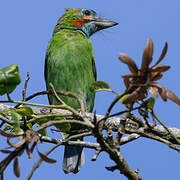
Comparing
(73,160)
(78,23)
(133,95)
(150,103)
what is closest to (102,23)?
(78,23)

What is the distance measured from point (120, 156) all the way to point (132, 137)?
40 cm

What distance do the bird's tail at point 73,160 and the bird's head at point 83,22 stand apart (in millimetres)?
1616

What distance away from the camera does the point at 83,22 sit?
15.9 ft

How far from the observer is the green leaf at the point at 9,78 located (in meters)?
1.58

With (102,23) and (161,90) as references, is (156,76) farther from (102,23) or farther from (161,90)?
(102,23)

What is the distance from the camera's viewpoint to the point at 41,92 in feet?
5.62

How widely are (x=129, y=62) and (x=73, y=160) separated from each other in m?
3.13

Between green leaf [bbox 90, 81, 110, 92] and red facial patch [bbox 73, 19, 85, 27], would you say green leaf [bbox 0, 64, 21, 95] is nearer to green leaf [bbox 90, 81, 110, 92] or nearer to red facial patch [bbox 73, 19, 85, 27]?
green leaf [bbox 90, 81, 110, 92]

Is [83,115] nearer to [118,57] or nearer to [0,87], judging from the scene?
[118,57]

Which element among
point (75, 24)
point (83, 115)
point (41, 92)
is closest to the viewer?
point (83, 115)

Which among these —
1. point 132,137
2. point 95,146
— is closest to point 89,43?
point 132,137

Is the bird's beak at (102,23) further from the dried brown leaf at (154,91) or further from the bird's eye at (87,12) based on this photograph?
the dried brown leaf at (154,91)

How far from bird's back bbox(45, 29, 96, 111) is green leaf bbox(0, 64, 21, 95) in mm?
2530

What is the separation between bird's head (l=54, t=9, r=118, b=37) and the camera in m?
4.77
